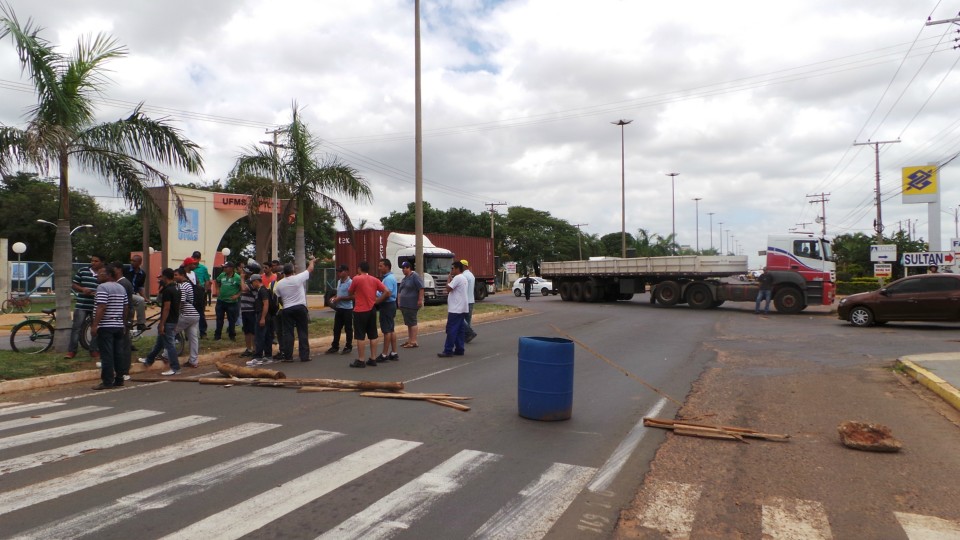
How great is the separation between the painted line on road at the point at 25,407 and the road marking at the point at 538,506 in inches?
247

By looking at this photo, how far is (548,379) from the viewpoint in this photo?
22.2ft

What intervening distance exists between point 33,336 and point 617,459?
10604 millimetres

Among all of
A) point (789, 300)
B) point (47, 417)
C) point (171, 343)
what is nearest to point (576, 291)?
point (789, 300)

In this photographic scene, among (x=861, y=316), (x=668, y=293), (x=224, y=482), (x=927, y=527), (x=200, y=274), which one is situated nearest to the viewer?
(x=927, y=527)

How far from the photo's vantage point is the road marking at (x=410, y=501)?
13.0 ft

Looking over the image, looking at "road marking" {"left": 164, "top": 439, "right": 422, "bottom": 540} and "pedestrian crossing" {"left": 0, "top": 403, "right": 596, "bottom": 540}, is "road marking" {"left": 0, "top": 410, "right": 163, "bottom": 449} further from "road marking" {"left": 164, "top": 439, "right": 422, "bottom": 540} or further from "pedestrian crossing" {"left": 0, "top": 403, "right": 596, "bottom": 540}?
"road marking" {"left": 164, "top": 439, "right": 422, "bottom": 540}

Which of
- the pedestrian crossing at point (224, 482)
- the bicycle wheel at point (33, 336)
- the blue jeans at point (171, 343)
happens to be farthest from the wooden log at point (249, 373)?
the bicycle wheel at point (33, 336)

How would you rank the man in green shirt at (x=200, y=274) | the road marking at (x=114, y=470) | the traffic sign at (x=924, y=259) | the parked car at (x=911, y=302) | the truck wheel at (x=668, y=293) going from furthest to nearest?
the traffic sign at (x=924, y=259)
the truck wheel at (x=668, y=293)
the parked car at (x=911, y=302)
the man in green shirt at (x=200, y=274)
the road marking at (x=114, y=470)

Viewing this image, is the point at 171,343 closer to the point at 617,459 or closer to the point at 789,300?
the point at 617,459

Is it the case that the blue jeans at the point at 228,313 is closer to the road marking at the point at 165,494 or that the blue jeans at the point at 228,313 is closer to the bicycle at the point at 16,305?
the road marking at the point at 165,494

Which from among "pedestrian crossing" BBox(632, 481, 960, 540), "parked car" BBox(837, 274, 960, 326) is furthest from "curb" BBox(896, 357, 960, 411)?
"parked car" BBox(837, 274, 960, 326)

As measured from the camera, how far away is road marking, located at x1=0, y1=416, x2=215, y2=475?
17.5 feet

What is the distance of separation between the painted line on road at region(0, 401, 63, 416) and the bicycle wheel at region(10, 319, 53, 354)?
382 centimetres

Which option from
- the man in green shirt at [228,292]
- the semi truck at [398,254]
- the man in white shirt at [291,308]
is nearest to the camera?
the man in white shirt at [291,308]
